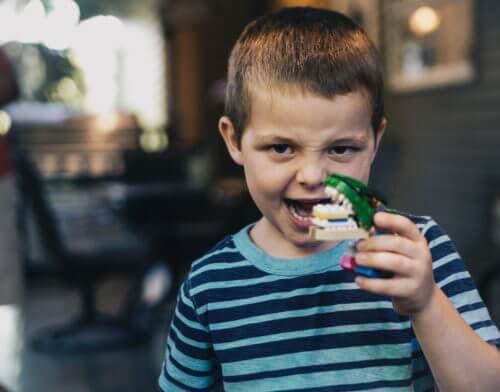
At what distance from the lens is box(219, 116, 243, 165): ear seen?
131cm

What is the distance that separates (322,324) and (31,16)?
1314cm

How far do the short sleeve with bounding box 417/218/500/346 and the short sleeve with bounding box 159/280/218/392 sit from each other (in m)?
0.35

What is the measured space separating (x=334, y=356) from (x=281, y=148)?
298 millimetres

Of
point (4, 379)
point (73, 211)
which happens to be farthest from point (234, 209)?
point (4, 379)

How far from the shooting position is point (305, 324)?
1218mm

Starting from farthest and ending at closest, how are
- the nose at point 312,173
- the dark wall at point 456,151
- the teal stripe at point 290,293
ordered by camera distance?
the dark wall at point 456,151 < the teal stripe at point 290,293 < the nose at point 312,173

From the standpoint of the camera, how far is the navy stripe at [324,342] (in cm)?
120

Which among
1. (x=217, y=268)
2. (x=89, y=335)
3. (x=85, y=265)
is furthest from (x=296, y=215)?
(x=89, y=335)

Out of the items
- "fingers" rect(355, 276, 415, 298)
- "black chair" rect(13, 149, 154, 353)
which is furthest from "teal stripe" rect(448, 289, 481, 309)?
"black chair" rect(13, 149, 154, 353)

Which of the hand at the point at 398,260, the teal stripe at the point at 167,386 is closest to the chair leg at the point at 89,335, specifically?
the teal stripe at the point at 167,386

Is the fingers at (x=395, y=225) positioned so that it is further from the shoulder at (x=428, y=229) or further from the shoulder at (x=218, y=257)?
the shoulder at (x=218, y=257)

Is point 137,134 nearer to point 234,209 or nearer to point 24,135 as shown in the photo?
point 24,135

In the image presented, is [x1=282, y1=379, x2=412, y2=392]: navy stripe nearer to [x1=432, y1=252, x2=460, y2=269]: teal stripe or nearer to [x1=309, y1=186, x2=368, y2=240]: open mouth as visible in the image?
[x1=432, y1=252, x2=460, y2=269]: teal stripe

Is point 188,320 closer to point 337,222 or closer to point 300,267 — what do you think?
point 300,267
